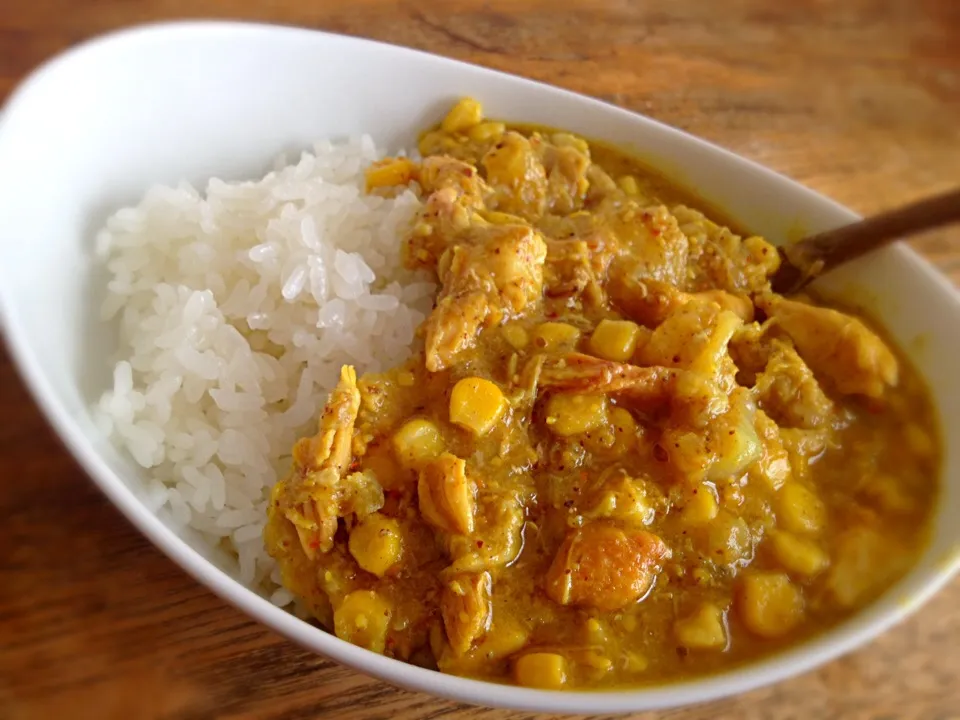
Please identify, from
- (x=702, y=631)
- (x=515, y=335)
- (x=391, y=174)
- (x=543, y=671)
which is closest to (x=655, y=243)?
(x=515, y=335)

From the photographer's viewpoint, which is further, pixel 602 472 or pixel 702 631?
pixel 602 472

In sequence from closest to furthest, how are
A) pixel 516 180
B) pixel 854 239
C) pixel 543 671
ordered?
pixel 543 671 < pixel 854 239 < pixel 516 180

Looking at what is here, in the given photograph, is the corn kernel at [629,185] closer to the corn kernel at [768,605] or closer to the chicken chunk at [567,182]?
the chicken chunk at [567,182]

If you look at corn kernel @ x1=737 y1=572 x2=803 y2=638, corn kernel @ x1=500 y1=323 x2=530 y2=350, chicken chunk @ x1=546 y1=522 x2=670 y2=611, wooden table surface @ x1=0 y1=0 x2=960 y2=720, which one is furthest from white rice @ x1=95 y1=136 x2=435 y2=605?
corn kernel @ x1=737 y1=572 x2=803 y2=638

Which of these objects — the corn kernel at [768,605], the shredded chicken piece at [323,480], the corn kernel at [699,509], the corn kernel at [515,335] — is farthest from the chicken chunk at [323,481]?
the corn kernel at [768,605]

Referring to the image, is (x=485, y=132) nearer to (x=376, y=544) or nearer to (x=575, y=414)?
(x=575, y=414)

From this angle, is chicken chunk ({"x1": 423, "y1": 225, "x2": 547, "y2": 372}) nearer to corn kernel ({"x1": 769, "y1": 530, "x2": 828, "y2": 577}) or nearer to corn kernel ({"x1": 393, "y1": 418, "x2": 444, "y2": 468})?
corn kernel ({"x1": 393, "y1": 418, "x2": 444, "y2": 468})
